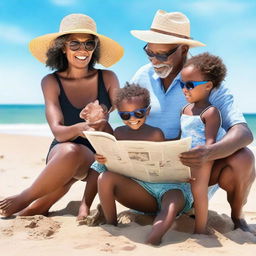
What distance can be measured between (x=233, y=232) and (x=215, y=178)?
0.40 m

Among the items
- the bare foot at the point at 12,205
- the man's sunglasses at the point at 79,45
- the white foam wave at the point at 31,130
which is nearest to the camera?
the bare foot at the point at 12,205

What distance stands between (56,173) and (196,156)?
1.28 meters

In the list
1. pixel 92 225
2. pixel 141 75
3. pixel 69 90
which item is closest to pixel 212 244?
pixel 92 225

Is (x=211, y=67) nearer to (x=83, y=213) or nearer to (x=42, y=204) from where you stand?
(x=83, y=213)

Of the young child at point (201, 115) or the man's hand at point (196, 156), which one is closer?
the man's hand at point (196, 156)

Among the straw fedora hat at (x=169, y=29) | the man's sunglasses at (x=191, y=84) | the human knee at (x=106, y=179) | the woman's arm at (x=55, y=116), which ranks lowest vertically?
the human knee at (x=106, y=179)

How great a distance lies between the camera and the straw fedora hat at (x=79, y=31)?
13.4ft

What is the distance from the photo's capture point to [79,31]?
13.0 feet

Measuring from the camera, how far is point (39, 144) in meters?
11.1

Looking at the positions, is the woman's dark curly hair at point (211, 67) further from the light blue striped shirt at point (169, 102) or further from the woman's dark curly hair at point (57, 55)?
the woman's dark curly hair at point (57, 55)

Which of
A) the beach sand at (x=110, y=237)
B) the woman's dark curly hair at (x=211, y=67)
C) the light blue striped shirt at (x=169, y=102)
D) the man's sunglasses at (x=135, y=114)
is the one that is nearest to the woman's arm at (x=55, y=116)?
the man's sunglasses at (x=135, y=114)

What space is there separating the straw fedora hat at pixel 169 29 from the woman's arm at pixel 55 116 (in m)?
0.79

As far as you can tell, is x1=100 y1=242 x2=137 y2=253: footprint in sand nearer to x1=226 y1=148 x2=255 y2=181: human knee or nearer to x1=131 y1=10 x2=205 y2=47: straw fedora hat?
x1=226 y1=148 x2=255 y2=181: human knee

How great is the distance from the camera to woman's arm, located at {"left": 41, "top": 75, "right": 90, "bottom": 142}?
356cm
